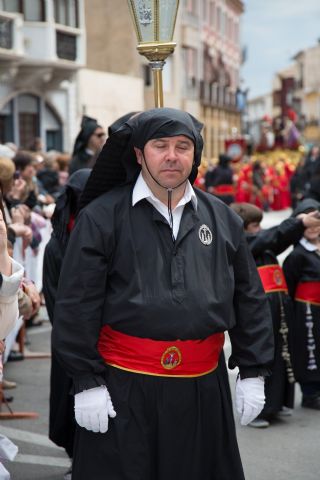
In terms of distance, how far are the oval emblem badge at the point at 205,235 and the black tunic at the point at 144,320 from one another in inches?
0.7

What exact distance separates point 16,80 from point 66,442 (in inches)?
803

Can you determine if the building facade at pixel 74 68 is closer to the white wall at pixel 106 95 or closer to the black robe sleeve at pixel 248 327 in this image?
the white wall at pixel 106 95

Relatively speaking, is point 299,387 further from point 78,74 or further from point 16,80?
point 78,74

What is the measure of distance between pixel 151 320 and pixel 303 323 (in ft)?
11.0

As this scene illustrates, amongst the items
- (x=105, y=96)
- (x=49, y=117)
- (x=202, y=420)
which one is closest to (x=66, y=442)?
(x=202, y=420)

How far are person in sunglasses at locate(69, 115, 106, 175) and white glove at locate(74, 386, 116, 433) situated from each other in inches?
167

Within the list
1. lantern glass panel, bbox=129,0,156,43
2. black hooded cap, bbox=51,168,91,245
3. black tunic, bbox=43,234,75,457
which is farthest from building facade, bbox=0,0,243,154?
black tunic, bbox=43,234,75,457

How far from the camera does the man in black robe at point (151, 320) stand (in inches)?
135

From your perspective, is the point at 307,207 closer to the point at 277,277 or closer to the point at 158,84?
the point at 277,277

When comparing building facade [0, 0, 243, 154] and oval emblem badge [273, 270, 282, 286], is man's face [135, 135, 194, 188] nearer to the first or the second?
oval emblem badge [273, 270, 282, 286]

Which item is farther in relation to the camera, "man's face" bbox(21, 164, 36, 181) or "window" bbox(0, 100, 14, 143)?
"window" bbox(0, 100, 14, 143)

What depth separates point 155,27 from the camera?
4.80m

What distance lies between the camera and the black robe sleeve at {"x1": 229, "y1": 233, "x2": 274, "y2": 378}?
369 centimetres

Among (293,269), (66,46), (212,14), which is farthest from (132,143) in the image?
(212,14)
